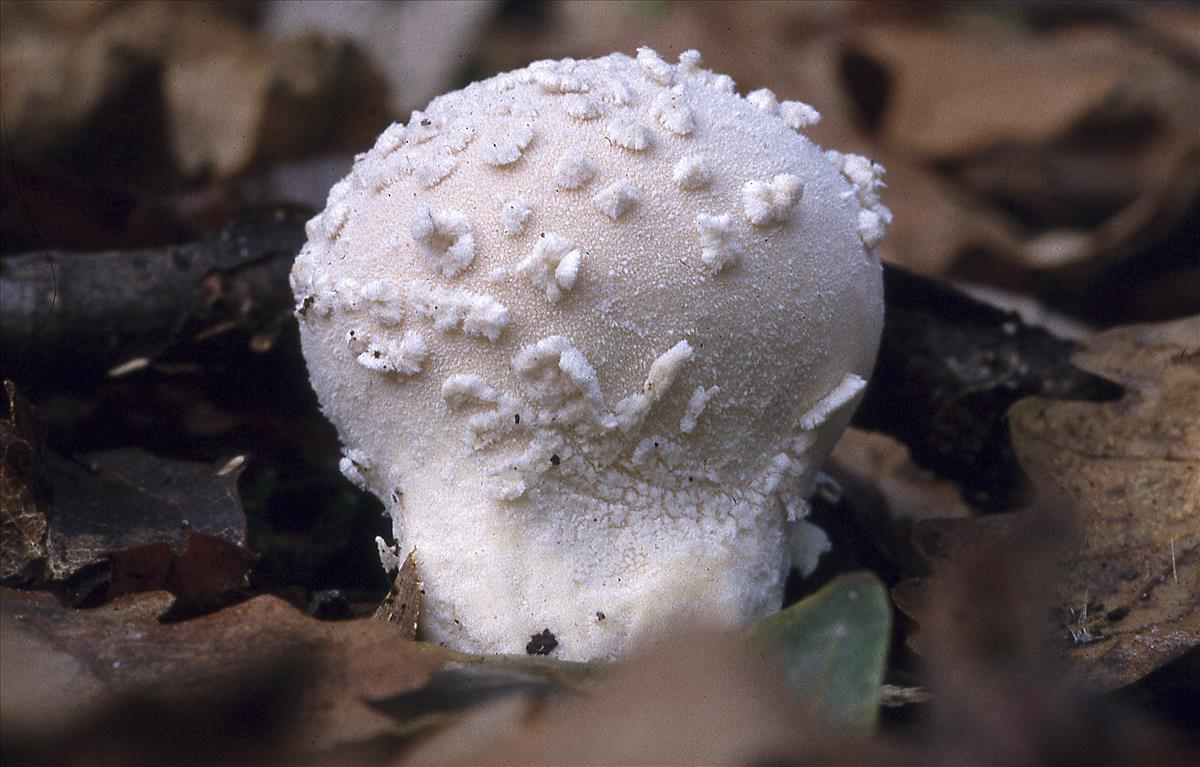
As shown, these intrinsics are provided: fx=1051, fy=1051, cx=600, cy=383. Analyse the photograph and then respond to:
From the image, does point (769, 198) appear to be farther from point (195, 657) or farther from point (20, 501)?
point (20, 501)

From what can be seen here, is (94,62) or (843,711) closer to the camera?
(843,711)

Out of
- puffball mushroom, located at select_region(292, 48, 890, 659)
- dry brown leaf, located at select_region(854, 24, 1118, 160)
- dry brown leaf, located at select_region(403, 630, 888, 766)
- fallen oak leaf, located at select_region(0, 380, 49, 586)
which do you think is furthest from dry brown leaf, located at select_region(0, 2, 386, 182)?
dry brown leaf, located at select_region(403, 630, 888, 766)

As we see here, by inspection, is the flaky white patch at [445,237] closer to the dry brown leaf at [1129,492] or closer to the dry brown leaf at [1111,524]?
the dry brown leaf at [1111,524]

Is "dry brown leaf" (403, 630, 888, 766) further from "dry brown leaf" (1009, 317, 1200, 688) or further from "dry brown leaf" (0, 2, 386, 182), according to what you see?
"dry brown leaf" (0, 2, 386, 182)

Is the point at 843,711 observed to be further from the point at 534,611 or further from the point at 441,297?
the point at 441,297

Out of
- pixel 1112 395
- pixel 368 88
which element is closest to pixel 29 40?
pixel 368 88

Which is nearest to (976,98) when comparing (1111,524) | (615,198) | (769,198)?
(1111,524)
